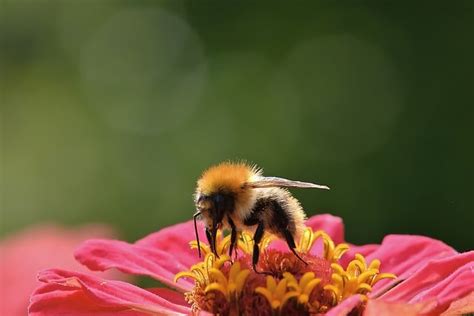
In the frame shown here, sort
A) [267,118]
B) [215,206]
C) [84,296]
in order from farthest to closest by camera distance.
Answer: [267,118] → [215,206] → [84,296]

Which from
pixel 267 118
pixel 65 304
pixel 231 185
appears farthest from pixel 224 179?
pixel 267 118

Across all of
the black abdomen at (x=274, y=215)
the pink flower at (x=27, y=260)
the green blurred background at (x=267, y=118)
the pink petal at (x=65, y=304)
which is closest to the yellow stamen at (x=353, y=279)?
the black abdomen at (x=274, y=215)

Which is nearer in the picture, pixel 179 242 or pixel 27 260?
pixel 179 242

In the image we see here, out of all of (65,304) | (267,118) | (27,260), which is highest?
(267,118)

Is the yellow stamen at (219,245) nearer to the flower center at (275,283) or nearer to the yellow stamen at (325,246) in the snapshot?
the flower center at (275,283)

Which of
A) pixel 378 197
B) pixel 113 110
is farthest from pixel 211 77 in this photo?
pixel 378 197

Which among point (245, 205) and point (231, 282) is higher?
point (245, 205)

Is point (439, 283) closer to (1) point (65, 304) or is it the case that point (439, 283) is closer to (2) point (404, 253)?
(2) point (404, 253)
